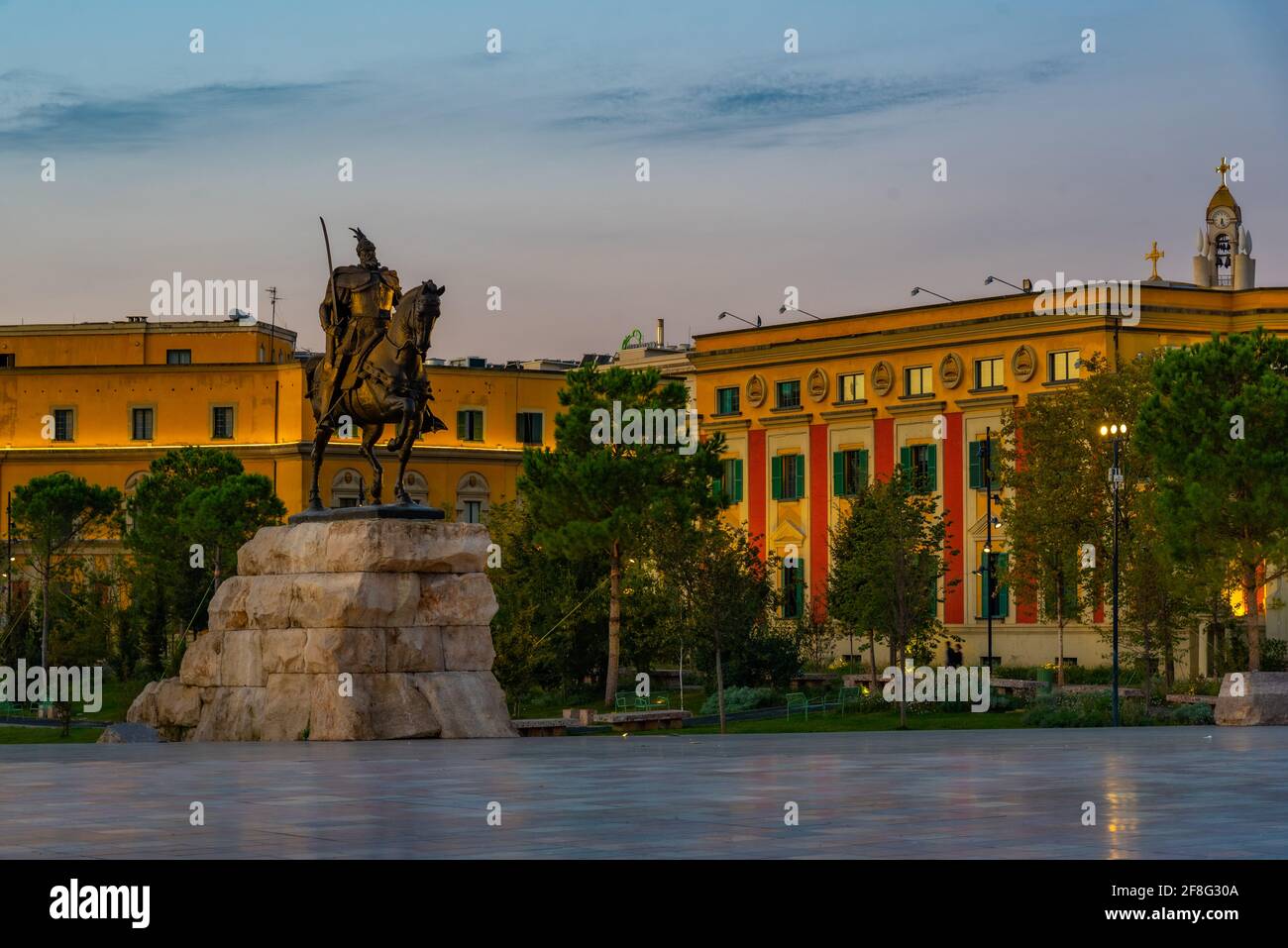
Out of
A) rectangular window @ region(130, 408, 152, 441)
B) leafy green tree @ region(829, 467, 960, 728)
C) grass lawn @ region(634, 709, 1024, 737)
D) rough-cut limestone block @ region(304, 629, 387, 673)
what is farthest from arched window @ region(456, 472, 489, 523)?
rough-cut limestone block @ region(304, 629, 387, 673)

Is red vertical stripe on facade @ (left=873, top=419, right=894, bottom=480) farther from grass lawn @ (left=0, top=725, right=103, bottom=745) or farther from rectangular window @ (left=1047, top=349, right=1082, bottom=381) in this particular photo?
grass lawn @ (left=0, top=725, right=103, bottom=745)

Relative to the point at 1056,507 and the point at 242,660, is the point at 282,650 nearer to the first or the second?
the point at 242,660

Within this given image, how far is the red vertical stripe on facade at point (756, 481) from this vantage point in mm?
90188

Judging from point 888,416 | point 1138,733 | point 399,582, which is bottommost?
→ point 1138,733

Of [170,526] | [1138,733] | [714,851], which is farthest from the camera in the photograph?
[170,526]

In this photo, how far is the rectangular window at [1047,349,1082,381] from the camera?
76.9 m

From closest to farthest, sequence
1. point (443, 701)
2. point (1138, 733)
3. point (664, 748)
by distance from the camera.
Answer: point (664, 748) → point (443, 701) → point (1138, 733)

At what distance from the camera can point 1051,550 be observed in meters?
64.8

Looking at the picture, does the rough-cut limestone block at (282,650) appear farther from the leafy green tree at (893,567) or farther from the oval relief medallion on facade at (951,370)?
the oval relief medallion on facade at (951,370)

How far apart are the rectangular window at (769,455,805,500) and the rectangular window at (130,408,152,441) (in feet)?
111
